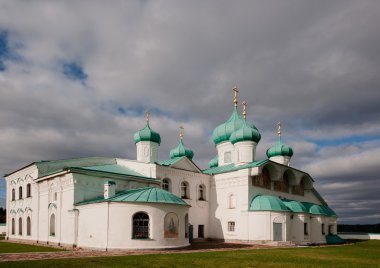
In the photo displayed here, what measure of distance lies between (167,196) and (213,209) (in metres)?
9.70

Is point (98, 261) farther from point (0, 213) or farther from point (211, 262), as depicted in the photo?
point (0, 213)

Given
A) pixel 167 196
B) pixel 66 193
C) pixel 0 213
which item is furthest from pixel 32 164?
pixel 0 213

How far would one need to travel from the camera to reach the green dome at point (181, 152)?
37938 mm

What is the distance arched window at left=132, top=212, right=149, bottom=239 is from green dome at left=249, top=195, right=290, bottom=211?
9589 millimetres

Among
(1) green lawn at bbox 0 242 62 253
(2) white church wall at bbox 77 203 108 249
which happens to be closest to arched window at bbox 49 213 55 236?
(1) green lawn at bbox 0 242 62 253

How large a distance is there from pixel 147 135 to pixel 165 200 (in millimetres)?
8866

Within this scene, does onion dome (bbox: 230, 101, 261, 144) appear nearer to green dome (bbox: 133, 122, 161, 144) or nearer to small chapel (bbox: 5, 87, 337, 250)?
small chapel (bbox: 5, 87, 337, 250)

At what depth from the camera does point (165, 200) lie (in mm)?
21672

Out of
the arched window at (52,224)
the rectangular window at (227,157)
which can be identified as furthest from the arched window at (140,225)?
the rectangular window at (227,157)

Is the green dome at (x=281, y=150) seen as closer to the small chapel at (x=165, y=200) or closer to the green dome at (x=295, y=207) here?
the small chapel at (x=165, y=200)

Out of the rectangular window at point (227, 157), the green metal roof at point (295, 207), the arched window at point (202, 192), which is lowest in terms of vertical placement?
the green metal roof at point (295, 207)

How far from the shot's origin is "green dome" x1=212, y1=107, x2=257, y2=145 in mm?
35188

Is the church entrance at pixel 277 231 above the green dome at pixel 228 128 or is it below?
below

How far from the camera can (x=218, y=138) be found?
3606cm
